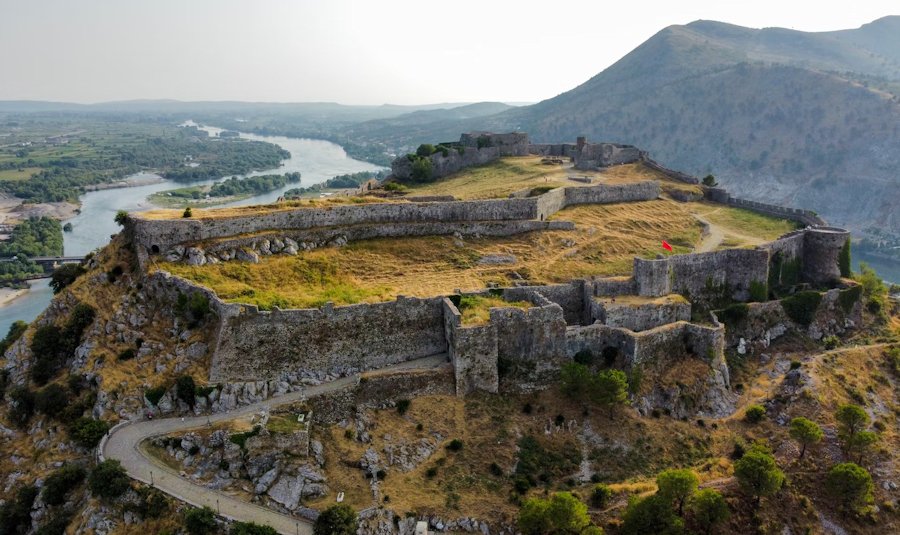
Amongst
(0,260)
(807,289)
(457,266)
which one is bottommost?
(0,260)

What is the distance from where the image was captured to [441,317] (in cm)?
3844

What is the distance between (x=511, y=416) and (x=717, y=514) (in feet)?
36.9

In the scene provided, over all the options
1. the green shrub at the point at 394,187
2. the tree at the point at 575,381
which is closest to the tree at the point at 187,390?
the tree at the point at 575,381

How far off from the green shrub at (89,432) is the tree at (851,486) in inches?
1458

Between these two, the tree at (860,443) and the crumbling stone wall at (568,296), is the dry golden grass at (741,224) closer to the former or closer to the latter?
the crumbling stone wall at (568,296)

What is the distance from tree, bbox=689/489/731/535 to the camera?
3138 cm

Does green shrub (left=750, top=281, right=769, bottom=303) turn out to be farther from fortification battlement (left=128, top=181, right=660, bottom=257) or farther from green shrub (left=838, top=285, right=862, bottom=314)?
fortification battlement (left=128, top=181, right=660, bottom=257)

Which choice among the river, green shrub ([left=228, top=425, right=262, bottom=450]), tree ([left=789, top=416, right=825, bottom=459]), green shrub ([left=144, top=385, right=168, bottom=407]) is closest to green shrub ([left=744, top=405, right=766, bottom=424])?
tree ([left=789, top=416, right=825, bottom=459])

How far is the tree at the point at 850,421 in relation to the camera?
36.3m

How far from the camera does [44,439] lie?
111ft

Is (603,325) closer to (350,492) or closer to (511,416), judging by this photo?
(511,416)

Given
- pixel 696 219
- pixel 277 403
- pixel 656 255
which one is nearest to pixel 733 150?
pixel 696 219

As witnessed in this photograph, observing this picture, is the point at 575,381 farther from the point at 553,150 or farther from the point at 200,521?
the point at 553,150

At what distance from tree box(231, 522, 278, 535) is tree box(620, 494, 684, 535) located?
53.4ft
